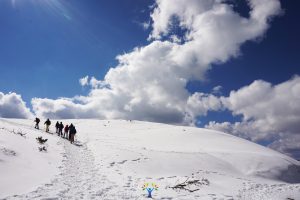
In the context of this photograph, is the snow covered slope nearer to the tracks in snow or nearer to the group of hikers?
the tracks in snow

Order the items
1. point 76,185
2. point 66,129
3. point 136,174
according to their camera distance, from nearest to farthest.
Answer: point 76,185, point 136,174, point 66,129

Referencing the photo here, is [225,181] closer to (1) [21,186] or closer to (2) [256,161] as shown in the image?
(2) [256,161]

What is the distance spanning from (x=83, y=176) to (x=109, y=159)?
6.35 m

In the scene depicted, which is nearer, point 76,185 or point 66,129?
point 76,185

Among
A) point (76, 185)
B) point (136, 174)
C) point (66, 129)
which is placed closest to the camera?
point (76, 185)

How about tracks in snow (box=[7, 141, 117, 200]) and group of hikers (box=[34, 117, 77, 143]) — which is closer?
tracks in snow (box=[7, 141, 117, 200])

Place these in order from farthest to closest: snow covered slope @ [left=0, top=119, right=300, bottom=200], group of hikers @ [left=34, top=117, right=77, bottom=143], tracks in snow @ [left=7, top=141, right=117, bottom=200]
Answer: group of hikers @ [left=34, top=117, right=77, bottom=143]
snow covered slope @ [left=0, top=119, right=300, bottom=200]
tracks in snow @ [left=7, top=141, right=117, bottom=200]

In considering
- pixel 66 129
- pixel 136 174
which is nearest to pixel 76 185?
pixel 136 174

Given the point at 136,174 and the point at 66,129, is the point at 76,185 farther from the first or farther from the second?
the point at 66,129

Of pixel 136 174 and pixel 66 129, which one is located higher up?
pixel 66 129

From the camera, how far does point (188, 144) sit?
3538cm

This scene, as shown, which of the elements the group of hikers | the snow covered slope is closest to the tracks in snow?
the snow covered slope

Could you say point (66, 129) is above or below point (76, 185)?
above

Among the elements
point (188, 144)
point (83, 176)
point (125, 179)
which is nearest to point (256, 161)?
point (188, 144)
